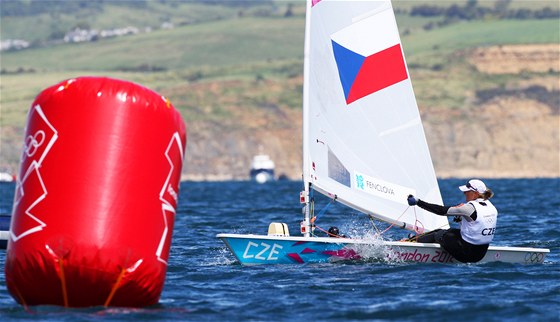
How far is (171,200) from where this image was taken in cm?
1326

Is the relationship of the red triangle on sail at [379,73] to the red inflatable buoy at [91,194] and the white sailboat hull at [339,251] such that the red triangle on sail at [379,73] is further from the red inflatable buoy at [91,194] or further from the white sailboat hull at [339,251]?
the red inflatable buoy at [91,194]

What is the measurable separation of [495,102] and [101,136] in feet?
390

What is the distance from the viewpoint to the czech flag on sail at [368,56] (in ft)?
67.0

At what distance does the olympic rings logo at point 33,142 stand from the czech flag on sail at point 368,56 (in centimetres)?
836

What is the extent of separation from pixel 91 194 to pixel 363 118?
895 cm

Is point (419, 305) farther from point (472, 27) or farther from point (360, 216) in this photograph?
point (472, 27)

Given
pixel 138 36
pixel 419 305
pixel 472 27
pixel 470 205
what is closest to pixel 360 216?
pixel 470 205

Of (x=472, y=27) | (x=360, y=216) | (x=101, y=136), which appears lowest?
(x=360, y=216)

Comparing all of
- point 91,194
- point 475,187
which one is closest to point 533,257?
point 475,187

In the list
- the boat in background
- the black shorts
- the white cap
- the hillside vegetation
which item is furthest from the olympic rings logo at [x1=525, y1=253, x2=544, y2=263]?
the hillside vegetation

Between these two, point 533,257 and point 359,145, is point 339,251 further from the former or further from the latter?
point 533,257

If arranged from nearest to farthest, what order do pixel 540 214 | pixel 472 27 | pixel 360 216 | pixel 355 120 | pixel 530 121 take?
pixel 355 120
pixel 540 214
pixel 360 216
pixel 530 121
pixel 472 27

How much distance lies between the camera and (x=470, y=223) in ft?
62.6

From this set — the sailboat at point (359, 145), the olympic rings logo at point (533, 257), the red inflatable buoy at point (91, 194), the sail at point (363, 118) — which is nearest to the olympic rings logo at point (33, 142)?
the red inflatable buoy at point (91, 194)
